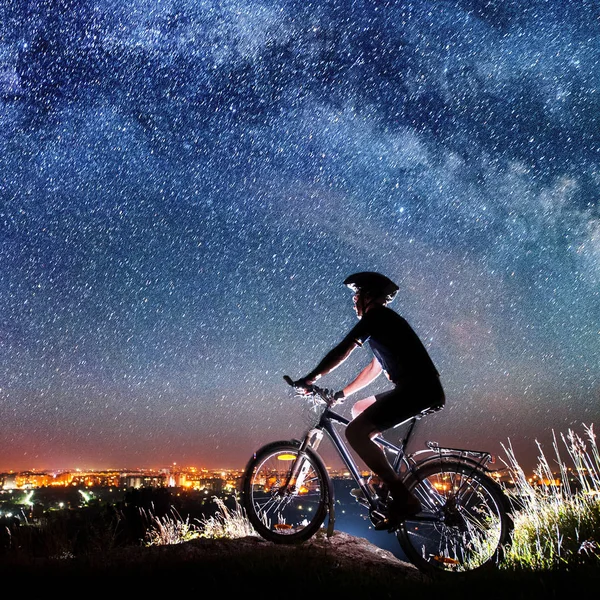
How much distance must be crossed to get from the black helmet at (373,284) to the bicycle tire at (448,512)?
1.71m

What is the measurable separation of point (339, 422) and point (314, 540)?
57.1 inches

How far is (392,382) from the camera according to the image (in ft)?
15.4

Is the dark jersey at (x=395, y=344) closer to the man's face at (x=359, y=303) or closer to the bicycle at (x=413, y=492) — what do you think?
the man's face at (x=359, y=303)

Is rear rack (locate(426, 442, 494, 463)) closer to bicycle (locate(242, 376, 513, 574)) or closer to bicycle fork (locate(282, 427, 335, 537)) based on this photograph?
Result: bicycle (locate(242, 376, 513, 574))

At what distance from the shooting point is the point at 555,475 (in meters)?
6.38

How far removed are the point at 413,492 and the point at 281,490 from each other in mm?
1469

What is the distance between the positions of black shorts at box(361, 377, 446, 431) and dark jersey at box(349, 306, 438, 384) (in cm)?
8

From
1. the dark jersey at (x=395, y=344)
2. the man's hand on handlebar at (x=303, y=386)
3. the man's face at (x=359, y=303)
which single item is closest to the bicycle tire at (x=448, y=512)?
the dark jersey at (x=395, y=344)

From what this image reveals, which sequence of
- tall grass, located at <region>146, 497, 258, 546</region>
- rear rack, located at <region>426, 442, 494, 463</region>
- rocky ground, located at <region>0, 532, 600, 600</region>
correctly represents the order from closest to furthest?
1. rocky ground, located at <region>0, 532, 600, 600</region>
2. rear rack, located at <region>426, 442, 494, 463</region>
3. tall grass, located at <region>146, 497, 258, 546</region>

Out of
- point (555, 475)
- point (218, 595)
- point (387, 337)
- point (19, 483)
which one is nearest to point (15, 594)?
point (218, 595)

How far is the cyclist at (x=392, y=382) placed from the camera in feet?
14.7

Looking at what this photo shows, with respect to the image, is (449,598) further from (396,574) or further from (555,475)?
(555,475)

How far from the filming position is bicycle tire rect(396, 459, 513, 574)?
14.5 feet

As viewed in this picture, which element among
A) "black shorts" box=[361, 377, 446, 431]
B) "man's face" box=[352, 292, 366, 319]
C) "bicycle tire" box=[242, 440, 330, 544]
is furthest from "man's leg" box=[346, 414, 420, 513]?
"man's face" box=[352, 292, 366, 319]
